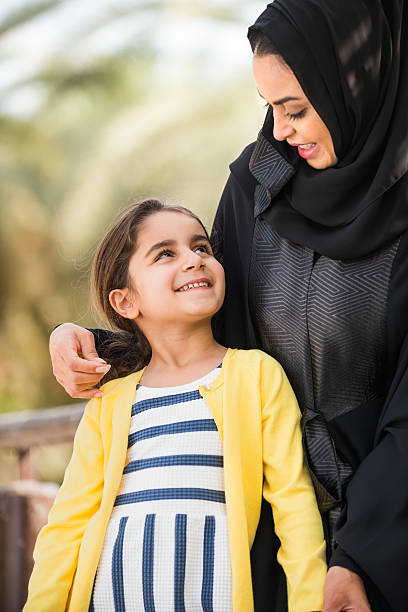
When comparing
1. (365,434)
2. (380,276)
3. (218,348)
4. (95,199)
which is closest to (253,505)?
(365,434)

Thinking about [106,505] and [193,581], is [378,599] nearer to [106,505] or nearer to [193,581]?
[193,581]

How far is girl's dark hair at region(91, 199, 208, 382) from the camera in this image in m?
2.25

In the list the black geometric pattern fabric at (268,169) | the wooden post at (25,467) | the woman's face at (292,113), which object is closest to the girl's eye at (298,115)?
the woman's face at (292,113)

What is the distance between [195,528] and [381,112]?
1.04m

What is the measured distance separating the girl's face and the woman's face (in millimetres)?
365

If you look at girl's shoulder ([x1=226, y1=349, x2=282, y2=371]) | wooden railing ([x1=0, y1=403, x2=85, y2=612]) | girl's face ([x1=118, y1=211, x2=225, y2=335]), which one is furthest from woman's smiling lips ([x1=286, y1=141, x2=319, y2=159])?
wooden railing ([x1=0, y1=403, x2=85, y2=612])

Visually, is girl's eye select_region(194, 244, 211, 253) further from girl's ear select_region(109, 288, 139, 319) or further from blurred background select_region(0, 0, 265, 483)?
blurred background select_region(0, 0, 265, 483)

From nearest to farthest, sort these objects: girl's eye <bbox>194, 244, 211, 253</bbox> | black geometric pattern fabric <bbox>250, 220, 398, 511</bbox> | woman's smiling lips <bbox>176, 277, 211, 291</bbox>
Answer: black geometric pattern fabric <bbox>250, 220, 398, 511</bbox>, woman's smiling lips <bbox>176, 277, 211, 291</bbox>, girl's eye <bbox>194, 244, 211, 253</bbox>

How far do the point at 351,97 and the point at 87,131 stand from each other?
11.2m

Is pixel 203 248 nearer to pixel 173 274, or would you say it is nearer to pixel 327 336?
pixel 173 274

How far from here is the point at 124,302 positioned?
7.43 feet

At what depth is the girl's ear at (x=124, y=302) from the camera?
224 cm

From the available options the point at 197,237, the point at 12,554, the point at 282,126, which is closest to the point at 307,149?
the point at 282,126

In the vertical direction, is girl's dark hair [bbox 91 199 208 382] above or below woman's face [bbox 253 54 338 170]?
below
